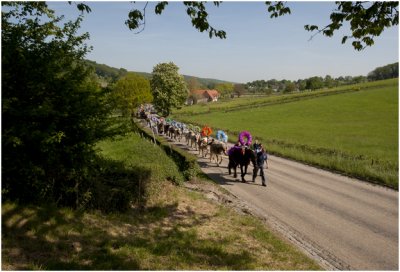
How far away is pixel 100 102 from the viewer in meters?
9.08

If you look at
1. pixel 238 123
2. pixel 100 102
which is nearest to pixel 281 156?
pixel 100 102

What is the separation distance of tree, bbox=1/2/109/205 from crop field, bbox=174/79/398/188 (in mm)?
14972

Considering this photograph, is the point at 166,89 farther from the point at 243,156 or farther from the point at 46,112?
the point at 46,112

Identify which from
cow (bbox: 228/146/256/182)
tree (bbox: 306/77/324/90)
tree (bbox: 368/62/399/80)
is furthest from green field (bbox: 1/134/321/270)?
tree (bbox: 368/62/399/80)

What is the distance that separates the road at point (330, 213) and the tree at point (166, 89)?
44.8 meters

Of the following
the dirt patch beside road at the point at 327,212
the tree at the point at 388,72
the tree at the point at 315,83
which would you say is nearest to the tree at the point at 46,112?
the dirt patch beside road at the point at 327,212

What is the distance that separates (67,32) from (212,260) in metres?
6.73

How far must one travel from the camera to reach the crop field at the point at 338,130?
22.1 meters

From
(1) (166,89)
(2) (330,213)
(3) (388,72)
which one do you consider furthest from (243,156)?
(3) (388,72)

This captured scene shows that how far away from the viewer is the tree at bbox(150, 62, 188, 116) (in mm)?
63250

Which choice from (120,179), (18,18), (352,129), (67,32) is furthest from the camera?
(352,129)

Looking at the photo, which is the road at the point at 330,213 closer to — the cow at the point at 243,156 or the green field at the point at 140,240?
the cow at the point at 243,156

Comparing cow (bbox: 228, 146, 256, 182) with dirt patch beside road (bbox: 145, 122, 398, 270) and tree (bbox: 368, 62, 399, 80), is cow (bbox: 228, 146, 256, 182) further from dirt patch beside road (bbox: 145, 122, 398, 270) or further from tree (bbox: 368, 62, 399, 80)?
tree (bbox: 368, 62, 399, 80)

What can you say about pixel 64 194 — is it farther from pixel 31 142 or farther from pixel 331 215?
pixel 331 215
